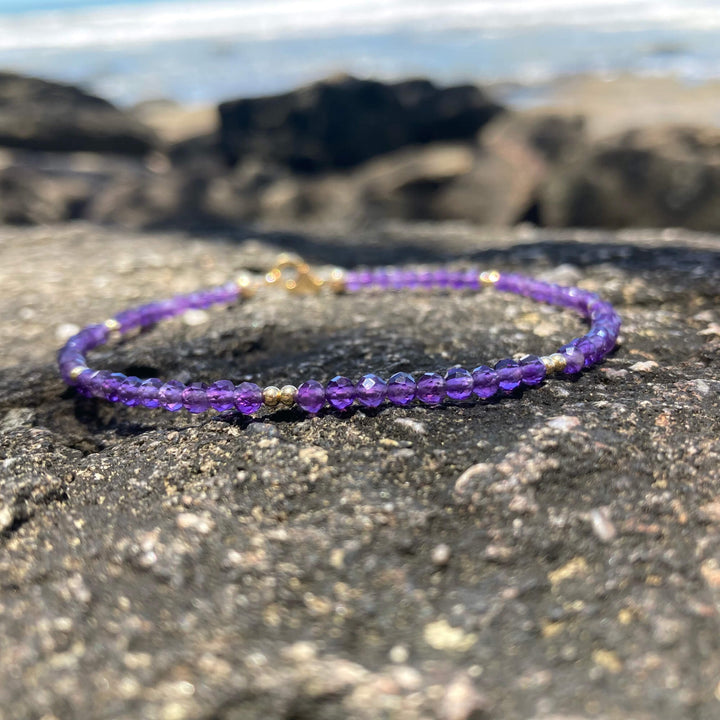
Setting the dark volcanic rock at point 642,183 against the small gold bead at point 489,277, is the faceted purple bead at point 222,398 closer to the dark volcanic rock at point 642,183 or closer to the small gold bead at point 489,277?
the small gold bead at point 489,277

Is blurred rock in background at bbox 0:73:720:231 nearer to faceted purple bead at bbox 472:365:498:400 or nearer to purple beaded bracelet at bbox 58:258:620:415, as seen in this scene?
purple beaded bracelet at bbox 58:258:620:415

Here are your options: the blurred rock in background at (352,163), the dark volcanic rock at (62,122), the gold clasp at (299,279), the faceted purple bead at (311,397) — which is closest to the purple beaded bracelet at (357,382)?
the faceted purple bead at (311,397)

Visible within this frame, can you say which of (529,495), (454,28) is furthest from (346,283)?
(454,28)

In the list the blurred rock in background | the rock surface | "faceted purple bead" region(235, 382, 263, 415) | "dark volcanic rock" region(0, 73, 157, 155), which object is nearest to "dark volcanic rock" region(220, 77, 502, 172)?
the blurred rock in background

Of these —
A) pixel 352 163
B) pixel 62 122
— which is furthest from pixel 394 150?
pixel 62 122

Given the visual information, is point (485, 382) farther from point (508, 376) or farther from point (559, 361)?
point (559, 361)

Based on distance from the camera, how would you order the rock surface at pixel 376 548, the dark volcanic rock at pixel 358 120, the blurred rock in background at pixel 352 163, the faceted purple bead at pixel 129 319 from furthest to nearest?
the dark volcanic rock at pixel 358 120
the blurred rock in background at pixel 352 163
the faceted purple bead at pixel 129 319
the rock surface at pixel 376 548
